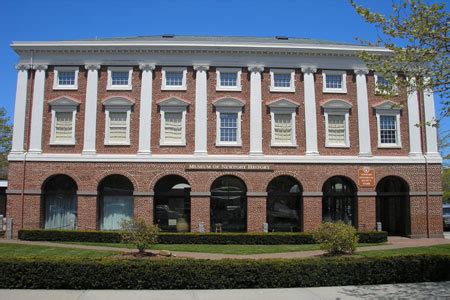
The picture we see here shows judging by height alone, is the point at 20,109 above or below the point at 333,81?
below

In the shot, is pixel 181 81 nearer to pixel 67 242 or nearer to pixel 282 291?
pixel 67 242

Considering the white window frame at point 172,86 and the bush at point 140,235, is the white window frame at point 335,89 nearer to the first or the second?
the white window frame at point 172,86

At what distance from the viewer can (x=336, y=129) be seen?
30.0m

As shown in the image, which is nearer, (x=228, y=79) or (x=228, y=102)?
(x=228, y=102)

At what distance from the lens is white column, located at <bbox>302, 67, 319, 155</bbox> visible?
2934cm

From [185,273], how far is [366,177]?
19516 mm

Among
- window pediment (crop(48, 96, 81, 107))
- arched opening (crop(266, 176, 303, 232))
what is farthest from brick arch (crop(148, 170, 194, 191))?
window pediment (crop(48, 96, 81, 107))

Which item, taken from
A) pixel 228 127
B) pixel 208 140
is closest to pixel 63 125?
pixel 208 140

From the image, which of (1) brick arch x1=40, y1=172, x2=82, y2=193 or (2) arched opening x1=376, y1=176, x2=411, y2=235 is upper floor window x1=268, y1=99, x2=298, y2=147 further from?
(1) brick arch x1=40, y1=172, x2=82, y2=193

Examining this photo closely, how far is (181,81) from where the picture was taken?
97.4 feet

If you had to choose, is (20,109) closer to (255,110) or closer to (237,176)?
(237,176)

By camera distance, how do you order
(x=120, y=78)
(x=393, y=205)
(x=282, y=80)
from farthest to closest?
1. (x=393, y=205)
2. (x=282, y=80)
3. (x=120, y=78)

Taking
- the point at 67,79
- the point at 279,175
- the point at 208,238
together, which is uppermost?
the point at 67,79

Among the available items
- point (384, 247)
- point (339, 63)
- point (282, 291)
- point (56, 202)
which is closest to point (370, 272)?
point (282, 291)
